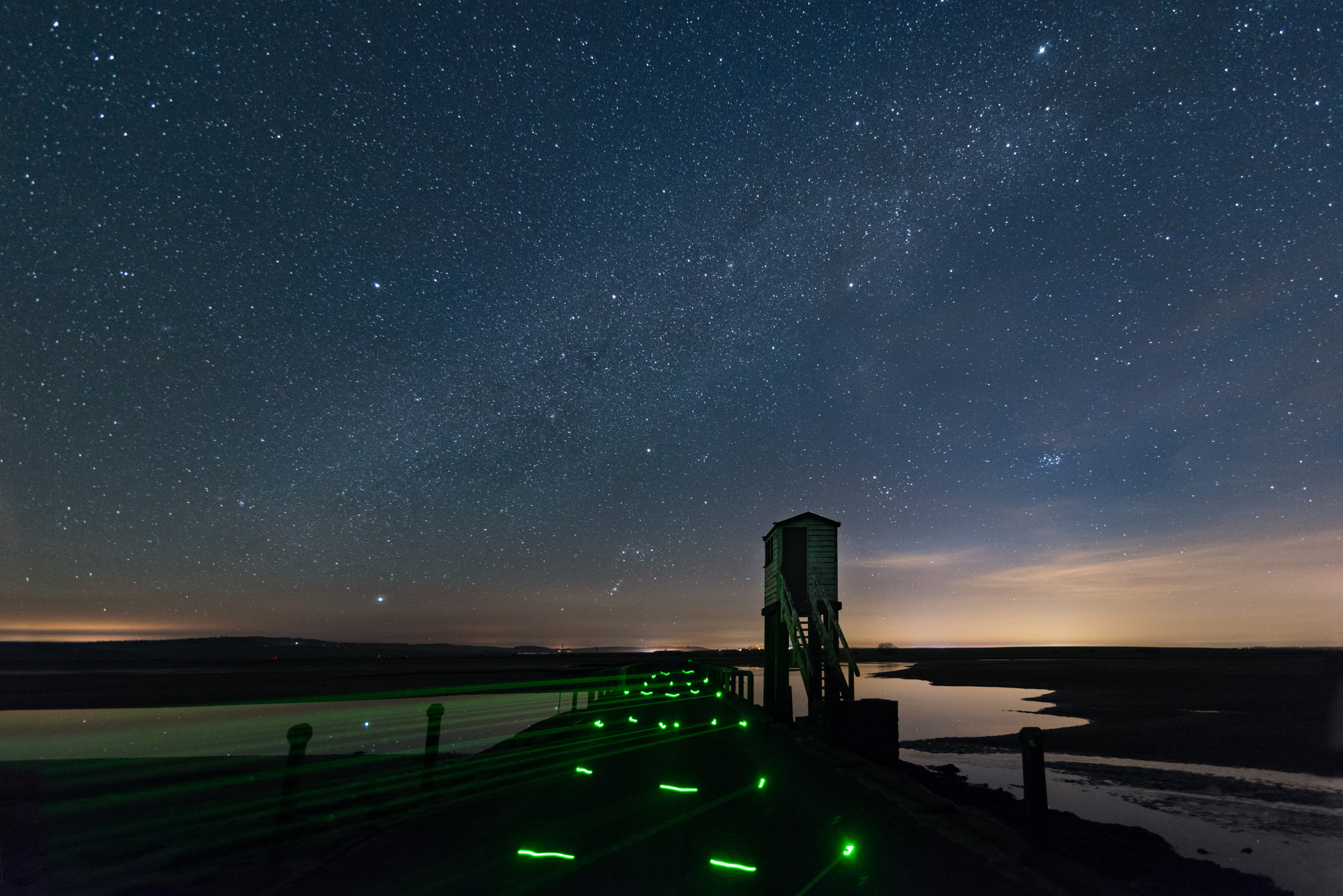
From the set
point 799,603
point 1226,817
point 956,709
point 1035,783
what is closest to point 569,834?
point 1035,783

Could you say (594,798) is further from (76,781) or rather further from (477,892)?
(76,781)

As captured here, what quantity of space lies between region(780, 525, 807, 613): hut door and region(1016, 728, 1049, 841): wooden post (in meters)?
16.1

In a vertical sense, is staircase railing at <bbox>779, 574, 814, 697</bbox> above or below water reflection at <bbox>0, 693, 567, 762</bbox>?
above

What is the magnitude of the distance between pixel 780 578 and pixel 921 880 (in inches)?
685

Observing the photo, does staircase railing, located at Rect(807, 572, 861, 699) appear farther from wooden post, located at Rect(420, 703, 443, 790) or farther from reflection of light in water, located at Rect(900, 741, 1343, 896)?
wooden post, located at Rect(420, 703, 443, 790)

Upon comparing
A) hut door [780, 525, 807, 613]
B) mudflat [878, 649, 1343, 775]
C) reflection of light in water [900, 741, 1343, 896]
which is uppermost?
hut door [780, 525, 807, 613]

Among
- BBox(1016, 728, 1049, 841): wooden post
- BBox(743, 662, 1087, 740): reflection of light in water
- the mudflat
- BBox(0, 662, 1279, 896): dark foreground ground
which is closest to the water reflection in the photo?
BBox(0, 662, 1279, 896): dark foreground ground

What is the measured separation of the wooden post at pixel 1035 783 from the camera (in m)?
7.64

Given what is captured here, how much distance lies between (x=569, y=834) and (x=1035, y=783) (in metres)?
5.33

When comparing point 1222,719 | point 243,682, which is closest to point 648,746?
point 1222,719

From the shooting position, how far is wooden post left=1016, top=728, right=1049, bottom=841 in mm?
7645

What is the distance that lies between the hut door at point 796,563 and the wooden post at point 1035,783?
632 inches

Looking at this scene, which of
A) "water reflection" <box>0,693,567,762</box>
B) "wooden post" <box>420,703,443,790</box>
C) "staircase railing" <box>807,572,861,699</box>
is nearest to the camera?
"wooden post" <box>420,703,443,790</box>

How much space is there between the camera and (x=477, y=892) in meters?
5.76
